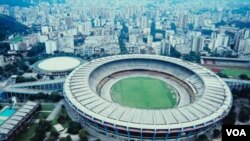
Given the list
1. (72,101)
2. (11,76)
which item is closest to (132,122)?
(72,101)

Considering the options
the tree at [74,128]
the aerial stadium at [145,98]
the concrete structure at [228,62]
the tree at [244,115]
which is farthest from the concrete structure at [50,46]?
the tree at [244,115]

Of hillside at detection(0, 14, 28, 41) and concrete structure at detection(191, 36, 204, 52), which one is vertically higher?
hillside at detection(0, 14, 28, 41)

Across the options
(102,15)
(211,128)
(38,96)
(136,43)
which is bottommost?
(211,128)

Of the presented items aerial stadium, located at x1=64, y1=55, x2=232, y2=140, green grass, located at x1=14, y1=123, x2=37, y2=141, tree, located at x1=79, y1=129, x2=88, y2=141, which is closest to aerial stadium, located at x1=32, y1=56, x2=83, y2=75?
aerial stadium, located at x1=64, y1=55, x2=232, y2=140

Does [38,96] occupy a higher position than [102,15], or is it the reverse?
[102,15]

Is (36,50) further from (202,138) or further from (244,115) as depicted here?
(244,115)

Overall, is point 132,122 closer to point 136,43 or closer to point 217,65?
point 217,65

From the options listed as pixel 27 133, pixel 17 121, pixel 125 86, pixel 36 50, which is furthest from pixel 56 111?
pixel 36 50

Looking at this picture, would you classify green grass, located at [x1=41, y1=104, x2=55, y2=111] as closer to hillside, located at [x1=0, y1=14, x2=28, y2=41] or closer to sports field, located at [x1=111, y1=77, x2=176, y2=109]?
sports field, located at [x1=111, y1=77, x2=176, y2=109]
